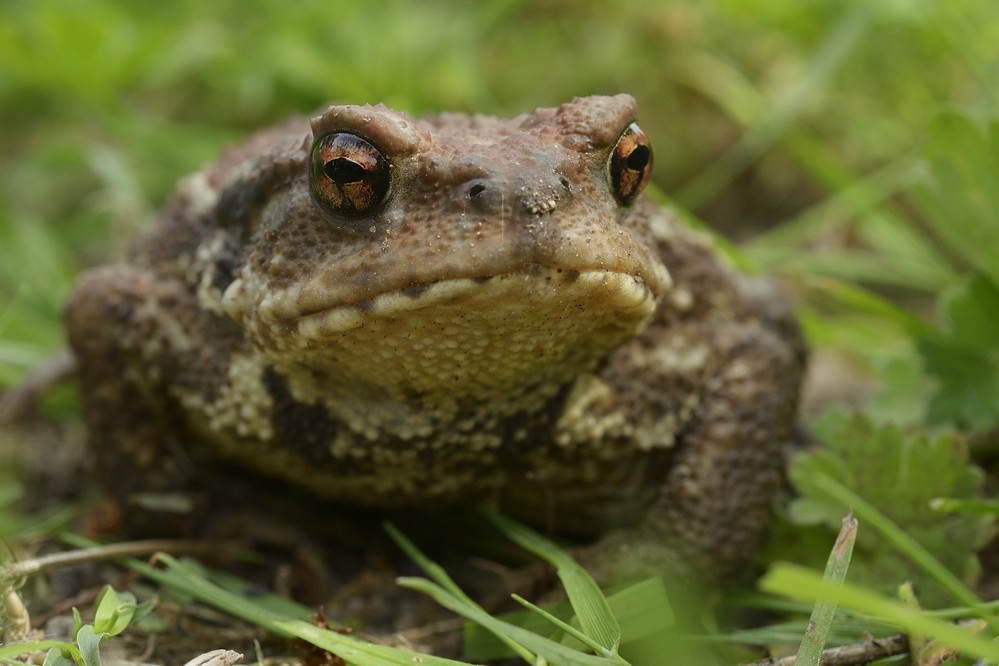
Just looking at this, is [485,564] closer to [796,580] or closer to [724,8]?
[796,580]

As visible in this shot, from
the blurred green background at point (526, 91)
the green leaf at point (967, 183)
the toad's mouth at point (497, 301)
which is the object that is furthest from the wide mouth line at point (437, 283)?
the blurred green background at point (526, 91)

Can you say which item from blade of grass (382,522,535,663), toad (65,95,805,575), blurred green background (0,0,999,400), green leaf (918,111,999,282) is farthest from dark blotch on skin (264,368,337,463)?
green leaf (918,111,999,282)

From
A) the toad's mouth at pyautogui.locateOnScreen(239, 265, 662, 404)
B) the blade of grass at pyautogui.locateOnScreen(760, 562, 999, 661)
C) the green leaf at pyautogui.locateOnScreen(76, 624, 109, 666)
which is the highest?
the toad's mouth at pyautogui.locateOnScreen(239, 265, 662, 404)

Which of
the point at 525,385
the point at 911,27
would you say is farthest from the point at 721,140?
the point at 525,385

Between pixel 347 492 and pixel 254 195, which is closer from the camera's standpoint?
pixel 254 195

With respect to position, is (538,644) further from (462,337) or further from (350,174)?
(350,174)

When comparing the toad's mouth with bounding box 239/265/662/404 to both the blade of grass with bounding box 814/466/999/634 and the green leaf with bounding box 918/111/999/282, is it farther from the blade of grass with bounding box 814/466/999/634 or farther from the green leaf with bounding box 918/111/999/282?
the green leaf with bounding box 918/111/999/282
